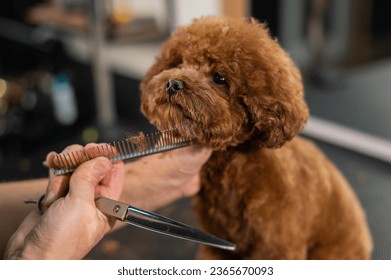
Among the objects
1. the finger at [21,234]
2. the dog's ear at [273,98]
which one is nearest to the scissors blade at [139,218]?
the finger at [21,234]

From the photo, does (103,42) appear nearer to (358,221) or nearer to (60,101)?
(60,101)

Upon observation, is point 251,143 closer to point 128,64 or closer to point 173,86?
point 173,86

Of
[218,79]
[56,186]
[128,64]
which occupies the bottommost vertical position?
[128,64]

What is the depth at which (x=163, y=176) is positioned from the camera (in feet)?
3.28

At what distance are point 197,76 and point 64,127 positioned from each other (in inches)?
61.7

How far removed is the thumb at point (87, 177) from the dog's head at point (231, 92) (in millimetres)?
122

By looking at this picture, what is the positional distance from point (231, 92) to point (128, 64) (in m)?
1.61

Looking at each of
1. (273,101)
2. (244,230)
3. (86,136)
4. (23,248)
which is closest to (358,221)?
(244,230)

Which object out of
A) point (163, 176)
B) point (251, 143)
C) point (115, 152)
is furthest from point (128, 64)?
point (115, 152)

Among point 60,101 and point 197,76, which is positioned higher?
point 197,76

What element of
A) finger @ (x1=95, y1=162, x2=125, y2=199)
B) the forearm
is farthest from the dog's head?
the forearm

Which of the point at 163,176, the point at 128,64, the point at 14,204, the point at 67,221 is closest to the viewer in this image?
the point at 67,221

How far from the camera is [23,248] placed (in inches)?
28.2

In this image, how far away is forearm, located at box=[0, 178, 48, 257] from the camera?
79 centimetres
